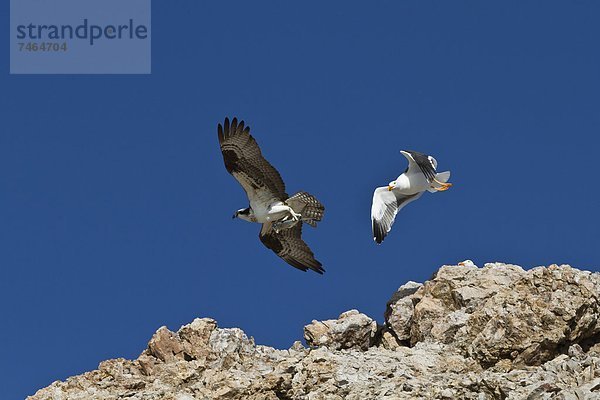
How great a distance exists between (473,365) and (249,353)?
4646mm

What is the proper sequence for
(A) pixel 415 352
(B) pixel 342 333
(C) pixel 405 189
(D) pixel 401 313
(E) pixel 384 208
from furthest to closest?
(E) pixel 384 208 < (C) pixel 405 189 < (D) pixel 401 313 < (B) pixel 342 333 < (A) pixel 415 352

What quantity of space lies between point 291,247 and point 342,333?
3448 mm

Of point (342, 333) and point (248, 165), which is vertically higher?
point (248, 165)

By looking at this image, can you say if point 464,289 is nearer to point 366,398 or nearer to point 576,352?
point 576,352

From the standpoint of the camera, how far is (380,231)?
1251 inches

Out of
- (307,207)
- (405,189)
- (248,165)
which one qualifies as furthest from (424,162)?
(248,165)

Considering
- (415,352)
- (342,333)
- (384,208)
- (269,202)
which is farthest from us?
(384,208)

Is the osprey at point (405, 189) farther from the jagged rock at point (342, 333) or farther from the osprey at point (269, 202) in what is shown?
the jagged rock at point (342, 333)

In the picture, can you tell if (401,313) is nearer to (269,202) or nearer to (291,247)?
(291,247)

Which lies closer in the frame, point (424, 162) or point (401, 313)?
point (401, 313)

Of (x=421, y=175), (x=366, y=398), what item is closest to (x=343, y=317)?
(x=421, y=175)

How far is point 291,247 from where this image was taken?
104ft

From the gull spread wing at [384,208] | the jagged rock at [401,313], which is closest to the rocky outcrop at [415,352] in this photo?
the jagged rock at [401,313]

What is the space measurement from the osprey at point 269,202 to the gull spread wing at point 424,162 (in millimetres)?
2477
